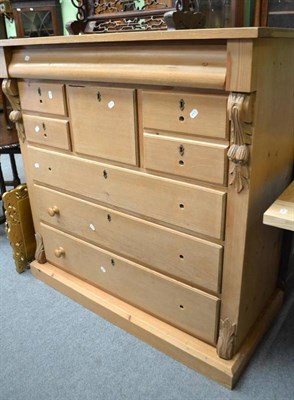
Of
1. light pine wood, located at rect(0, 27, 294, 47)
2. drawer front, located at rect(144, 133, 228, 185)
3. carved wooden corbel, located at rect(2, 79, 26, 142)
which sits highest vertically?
light pine wood, located at rect(0, 27, 294, 47)

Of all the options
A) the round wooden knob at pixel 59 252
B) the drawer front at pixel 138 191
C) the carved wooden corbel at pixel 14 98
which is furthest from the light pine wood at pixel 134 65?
the round wooden knob at pixel 59 252

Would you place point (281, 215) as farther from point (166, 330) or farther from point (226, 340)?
point (166, 330)

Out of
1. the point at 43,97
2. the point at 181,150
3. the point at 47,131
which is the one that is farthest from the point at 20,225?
the point at 181,150

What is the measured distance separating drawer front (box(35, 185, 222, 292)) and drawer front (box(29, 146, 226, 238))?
0.05 m

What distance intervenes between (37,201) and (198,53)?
1.15m

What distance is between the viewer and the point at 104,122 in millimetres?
1392

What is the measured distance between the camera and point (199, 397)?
4.42ft

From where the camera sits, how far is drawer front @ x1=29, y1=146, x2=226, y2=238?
123cm

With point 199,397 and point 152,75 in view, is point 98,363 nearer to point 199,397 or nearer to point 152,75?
point 199,397

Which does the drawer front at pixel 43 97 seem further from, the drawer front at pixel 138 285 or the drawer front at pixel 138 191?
the drawer front at pixel 138 285

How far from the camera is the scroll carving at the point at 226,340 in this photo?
1346mm

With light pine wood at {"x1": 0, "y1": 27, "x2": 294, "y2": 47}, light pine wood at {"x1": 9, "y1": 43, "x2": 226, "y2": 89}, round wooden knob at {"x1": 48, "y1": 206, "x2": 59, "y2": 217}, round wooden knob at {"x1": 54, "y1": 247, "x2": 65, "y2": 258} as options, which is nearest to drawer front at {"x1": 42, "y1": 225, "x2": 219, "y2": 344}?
round wooden knob at {"x1": 54, "y1": 247, "x2": 65, "y2": 258}

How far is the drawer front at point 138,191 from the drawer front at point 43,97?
19 cm

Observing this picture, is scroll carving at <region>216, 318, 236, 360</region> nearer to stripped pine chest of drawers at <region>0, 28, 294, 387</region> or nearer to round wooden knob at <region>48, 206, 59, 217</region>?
→ stripped pine chest of drawers at <region>0, 28, 294, 387</region>
